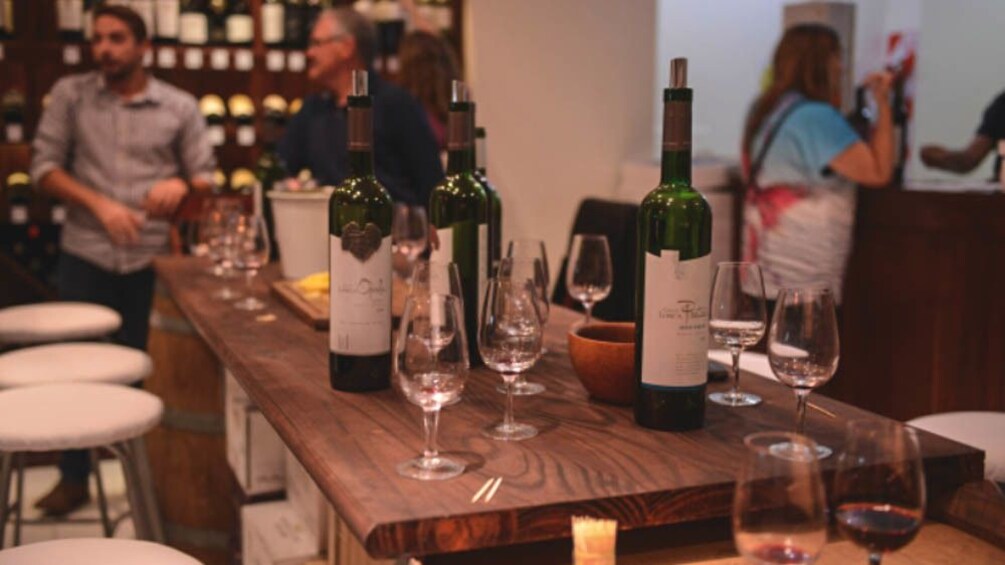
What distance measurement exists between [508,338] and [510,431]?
137mm

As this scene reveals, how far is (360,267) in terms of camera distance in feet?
5.53

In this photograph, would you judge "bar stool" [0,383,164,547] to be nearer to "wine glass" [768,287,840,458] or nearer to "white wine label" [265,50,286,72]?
"wine glass" [768,287,840,458]

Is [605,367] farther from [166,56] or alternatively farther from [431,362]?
[166,56]

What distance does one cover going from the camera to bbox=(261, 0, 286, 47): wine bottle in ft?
17.1

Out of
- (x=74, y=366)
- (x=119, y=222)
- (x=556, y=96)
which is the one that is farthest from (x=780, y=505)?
(x=556, y=96)

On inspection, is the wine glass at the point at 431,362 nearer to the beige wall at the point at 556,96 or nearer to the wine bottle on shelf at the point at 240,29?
the beige wall at the point at 556,96

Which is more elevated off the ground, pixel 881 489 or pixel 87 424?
pixel 881 489

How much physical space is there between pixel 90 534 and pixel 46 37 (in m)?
2.34

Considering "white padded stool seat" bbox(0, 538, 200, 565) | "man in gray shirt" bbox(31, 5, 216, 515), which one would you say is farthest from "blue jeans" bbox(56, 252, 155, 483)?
"white padded stool seat" bbox(0, 538, 200, 565)

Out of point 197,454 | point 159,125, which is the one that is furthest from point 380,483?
point 159,125

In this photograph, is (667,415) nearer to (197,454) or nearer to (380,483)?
(380,483)

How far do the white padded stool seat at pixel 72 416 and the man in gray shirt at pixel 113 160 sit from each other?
5.34 feet

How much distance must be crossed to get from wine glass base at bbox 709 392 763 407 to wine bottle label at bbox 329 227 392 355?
534 mm

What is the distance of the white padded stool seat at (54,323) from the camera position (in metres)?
3.30
